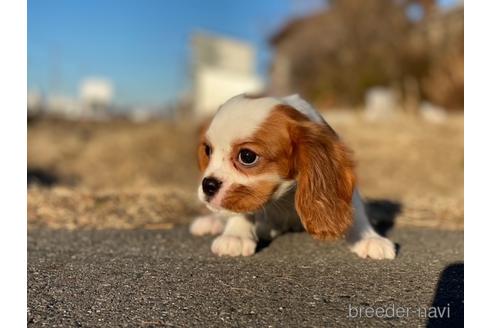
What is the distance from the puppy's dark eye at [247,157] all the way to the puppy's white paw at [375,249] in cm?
74

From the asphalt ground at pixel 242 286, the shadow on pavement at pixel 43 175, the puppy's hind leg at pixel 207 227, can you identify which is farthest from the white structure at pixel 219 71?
the asphalt ground at pixel 242 286

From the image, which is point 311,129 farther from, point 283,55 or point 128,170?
point 283,55

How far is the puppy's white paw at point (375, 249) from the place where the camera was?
2641 millimetres

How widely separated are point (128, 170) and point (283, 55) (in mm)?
13399

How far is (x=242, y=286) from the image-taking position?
7.02 feet

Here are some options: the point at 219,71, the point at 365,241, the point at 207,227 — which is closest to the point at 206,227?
the point at 207,227

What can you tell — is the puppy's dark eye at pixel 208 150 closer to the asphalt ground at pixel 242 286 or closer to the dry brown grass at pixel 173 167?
the asphalt ground at pixel 242 286

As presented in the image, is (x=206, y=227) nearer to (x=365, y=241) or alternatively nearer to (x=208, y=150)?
(x=208, y=150)

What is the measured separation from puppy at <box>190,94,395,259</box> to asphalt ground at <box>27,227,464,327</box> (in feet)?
0.58

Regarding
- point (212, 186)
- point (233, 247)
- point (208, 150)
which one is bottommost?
point (233, 247)

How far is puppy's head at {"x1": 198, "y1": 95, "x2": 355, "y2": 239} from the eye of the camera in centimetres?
254

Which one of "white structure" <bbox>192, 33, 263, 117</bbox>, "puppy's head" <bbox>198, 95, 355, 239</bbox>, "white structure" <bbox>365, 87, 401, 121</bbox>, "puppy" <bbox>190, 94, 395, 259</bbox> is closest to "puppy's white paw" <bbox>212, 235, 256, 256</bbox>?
"puppy" <bbox>190, 94, 395, 259</bbox>

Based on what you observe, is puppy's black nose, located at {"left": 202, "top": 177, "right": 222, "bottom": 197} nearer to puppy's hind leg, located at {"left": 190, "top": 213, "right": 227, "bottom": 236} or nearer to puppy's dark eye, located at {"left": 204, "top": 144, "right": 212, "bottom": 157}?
puppy's dark eye, located at {"left": 204, "top": 144, "right": 212, "bottom": 157}

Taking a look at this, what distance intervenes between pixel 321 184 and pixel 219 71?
30.2 meters
